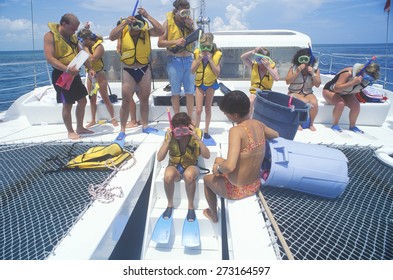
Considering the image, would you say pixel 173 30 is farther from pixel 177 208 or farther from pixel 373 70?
pixel 373 70

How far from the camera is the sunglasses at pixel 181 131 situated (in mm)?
2562

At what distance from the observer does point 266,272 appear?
1.53 m

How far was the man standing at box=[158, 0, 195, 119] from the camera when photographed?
3557mm

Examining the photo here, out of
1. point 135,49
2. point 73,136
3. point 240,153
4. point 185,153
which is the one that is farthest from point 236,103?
point 73,136

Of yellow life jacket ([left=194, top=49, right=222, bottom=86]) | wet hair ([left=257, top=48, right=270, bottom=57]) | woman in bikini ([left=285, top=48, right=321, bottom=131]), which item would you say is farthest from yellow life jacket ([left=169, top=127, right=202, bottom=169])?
woman in bikini ([left=285, top=48, right=321, bottom=131])

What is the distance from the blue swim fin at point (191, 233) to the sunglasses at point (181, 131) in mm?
848

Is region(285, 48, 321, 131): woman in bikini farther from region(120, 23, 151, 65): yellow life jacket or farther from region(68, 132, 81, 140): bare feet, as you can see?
region(68, 132, 81, 140): bare feet

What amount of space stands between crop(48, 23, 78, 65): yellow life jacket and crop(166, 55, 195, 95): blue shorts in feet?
4.44

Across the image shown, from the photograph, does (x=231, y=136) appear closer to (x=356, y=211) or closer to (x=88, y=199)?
(x=356, y=211)

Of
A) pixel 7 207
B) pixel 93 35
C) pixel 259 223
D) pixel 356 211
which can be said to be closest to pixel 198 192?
pixel 259 223

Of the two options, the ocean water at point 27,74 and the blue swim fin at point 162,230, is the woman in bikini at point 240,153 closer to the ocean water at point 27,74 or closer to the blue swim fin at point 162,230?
the blue swim fin at point 162,230

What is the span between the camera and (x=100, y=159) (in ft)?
9.68

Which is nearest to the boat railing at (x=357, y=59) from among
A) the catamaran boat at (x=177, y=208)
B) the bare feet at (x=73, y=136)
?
the catamaran boat at (x=177, y=208)

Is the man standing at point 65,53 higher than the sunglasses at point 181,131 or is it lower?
higher
